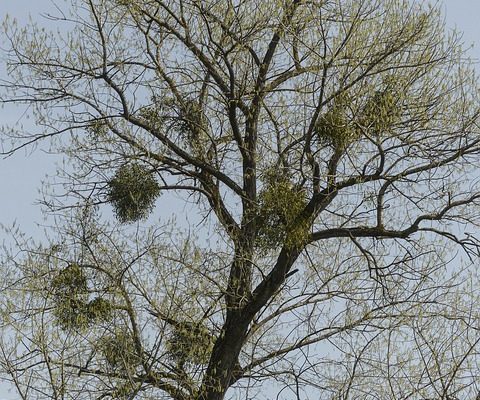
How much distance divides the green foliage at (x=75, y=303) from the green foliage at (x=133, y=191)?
A: 0.64 metres

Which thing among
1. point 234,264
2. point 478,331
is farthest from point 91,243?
point 478,331

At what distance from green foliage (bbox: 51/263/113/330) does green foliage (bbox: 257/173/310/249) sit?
130 centimetres

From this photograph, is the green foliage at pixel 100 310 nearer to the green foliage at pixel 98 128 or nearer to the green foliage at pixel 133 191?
the green foliage at pixel 133 191

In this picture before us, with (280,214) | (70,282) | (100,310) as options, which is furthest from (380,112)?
(70,282)

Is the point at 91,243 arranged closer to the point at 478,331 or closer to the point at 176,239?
the point at 176,239

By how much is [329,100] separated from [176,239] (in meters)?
1.67

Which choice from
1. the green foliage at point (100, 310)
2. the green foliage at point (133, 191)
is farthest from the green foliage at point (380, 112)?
the green foliage at point (100, 310)

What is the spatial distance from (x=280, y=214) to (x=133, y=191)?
1278mm

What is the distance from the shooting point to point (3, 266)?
8.39 m

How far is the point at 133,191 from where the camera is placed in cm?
857

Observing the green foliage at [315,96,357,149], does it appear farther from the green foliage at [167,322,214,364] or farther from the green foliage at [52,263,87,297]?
the green foliage at [52,263,87,297]

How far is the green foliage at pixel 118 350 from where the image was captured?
26.0 ft

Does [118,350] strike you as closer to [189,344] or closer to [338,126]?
[189,344]

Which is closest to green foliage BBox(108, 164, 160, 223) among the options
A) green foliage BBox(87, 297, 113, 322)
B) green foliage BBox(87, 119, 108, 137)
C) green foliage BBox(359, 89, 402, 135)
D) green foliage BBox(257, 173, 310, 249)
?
green foliage BBox(87, 119, 108, 137)
